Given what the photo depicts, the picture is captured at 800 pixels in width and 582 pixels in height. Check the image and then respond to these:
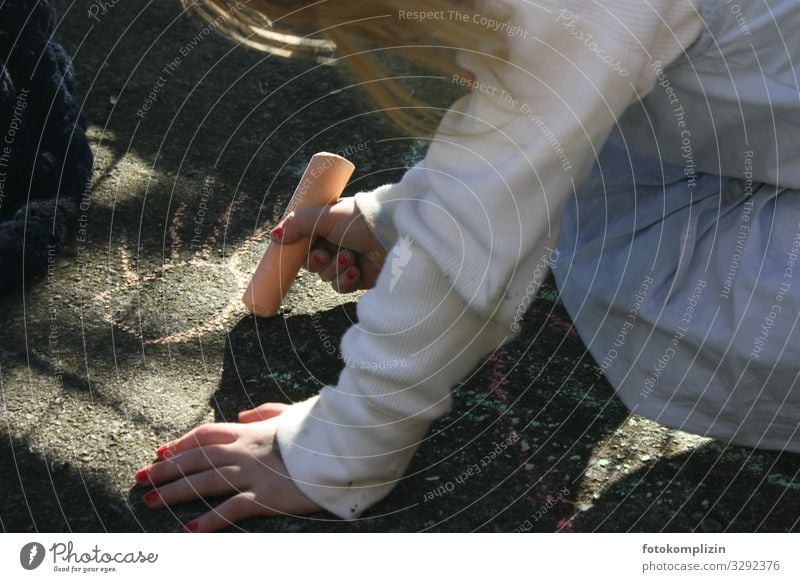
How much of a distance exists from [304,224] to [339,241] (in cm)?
6

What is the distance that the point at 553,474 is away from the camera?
1195 mm

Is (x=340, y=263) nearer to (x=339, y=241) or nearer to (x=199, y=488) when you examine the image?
(x=339, y=241)

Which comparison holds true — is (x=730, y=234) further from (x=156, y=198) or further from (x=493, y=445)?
(x=156, y=198)

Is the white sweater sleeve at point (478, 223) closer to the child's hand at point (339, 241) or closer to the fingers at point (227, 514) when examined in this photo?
the fingers at point (227, 514)

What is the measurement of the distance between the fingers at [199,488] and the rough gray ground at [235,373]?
0.05 feet

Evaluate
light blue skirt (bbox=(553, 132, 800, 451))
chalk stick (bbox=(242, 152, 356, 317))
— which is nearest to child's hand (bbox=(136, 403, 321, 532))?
chalk stick (bbox=(242, 152, 356, 317))

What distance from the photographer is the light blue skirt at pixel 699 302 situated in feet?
3.60

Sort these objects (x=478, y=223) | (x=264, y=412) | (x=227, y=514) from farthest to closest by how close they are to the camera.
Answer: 1. (x=264, y=412)
2. (x=227, y=514)
3. (x=478, y=223)

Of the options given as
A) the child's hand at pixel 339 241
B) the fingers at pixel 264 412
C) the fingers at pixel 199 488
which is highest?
the child's hand at pixel 339 241

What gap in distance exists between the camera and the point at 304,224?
1398 mm

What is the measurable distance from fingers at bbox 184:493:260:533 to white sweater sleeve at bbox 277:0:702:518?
57 mm

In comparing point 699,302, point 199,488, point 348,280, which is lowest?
point 199,488

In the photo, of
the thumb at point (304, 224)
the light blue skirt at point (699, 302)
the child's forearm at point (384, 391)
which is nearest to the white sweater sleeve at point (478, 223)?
the child's forearm at point (384, 391)

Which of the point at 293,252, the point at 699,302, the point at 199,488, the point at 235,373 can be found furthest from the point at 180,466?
the point at 699,302
